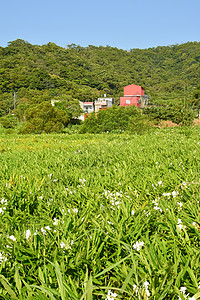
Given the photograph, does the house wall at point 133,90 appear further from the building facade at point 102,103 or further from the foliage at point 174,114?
the foliage at point 174,114

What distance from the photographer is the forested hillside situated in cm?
6848

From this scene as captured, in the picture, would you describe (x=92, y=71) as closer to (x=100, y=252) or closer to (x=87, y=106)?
(x=87, y=106)

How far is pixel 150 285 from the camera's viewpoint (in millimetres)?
1175

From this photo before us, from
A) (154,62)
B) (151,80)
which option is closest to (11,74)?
(151,80)

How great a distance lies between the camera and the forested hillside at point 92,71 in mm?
68475

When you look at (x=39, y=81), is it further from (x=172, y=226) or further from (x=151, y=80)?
(x=172, y=226)

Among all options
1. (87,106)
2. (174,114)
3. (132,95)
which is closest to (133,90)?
(132,95)

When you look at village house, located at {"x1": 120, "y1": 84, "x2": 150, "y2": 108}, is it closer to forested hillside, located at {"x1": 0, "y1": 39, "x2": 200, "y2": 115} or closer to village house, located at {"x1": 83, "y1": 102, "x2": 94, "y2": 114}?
forested hillside, located at {"x1": 0, "y1": 39, "x2": 200, "y2": 115}

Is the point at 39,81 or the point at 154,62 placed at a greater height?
the point at 154,62

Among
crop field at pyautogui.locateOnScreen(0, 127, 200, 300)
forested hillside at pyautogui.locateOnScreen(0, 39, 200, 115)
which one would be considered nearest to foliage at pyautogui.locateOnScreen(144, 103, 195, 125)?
crop field at pyautogui.locateOnScreen(0, 127, 200, 300)

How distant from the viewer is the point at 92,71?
100 meters

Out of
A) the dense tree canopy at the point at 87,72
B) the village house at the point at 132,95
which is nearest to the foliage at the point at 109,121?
the dense tree canopy at the point at 87,72

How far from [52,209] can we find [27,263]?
87cm

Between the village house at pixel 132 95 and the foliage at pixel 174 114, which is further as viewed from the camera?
the village house at pixel 132 95
